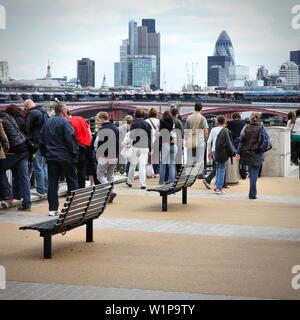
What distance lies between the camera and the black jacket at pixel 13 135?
42.0 feet

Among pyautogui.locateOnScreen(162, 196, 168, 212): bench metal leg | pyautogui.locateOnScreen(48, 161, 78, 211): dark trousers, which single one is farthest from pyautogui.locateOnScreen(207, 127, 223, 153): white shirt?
pyautogui.locateOnScreen(48, 161, 78, 211): dark trousers

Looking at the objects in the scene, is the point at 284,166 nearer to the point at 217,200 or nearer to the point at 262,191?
the point at 262,191

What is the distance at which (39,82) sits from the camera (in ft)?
628

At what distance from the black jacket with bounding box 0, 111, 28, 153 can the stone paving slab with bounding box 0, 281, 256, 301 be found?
536 centimetres

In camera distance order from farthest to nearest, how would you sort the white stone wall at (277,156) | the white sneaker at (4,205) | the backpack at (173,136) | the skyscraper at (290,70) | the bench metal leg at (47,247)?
the skyscraper at (290,70) → the white stone wall at (277,156) → the backpack at (173,136) → the white sneaker at (4,205) → the bench metal leg at (47,247)

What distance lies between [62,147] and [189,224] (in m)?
2.07

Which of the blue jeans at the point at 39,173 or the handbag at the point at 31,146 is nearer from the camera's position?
the handbag at the point at 31,146

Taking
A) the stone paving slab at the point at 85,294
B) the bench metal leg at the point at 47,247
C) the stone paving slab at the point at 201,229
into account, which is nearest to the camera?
the stone paving slab at the point at 85,294

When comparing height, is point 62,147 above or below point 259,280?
above

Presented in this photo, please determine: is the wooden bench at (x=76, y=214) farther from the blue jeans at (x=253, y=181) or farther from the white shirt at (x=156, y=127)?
the white shirt at (x=156, y=127)

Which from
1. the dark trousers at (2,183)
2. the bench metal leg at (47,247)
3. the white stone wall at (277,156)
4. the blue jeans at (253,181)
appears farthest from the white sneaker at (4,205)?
the white stone wall at (277,156)

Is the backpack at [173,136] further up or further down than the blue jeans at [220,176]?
further up

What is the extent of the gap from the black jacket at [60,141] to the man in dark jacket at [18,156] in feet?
3.83
